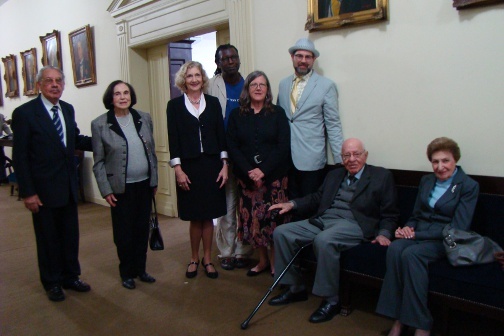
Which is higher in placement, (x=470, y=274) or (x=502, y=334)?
(x=470, y=274)

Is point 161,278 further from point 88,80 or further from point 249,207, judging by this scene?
point 88,80

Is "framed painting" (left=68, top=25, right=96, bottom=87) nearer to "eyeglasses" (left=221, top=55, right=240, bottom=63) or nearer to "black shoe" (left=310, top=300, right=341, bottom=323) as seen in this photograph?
"eyeglasses" (left=221, top=55, right=240, bottom=63)

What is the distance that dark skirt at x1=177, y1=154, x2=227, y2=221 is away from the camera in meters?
3.38

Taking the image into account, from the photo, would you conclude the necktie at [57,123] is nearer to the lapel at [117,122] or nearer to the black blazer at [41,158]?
Result: the black blazer at [41,158]

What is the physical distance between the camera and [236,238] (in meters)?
3.90

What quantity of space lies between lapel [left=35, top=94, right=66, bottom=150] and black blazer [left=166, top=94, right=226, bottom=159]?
0.81 m

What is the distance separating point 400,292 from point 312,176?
46.7 inches

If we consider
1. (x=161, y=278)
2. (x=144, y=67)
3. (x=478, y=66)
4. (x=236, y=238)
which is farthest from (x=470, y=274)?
(x=144, y=67)

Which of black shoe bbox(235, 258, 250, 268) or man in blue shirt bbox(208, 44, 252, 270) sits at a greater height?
man in blue shirt bbox(208, 44, 252, 270)

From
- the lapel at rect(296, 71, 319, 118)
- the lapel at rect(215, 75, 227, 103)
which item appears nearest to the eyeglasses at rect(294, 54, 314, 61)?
the lapel at rect(296, 71, 319, 118)

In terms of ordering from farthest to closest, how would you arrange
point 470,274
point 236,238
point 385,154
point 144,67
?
point 144,67 → point 236,238 → point 385,154 → point 470,274

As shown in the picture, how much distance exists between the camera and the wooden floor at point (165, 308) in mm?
2705

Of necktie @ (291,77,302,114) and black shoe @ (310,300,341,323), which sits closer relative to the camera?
black shoe @ (310,300,341,323)

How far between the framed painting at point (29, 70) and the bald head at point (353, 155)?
22.9ft
